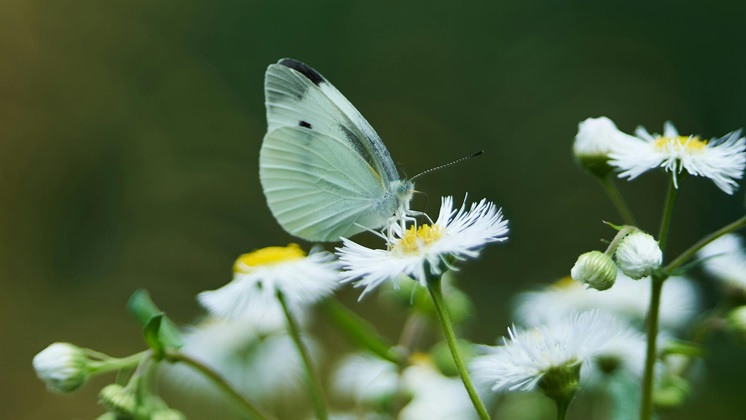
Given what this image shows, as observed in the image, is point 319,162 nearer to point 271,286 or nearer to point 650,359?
point 271,286

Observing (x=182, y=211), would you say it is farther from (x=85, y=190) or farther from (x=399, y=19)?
(x=399, y=19)

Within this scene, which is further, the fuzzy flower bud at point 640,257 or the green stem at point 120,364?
the green stem at point 120,364

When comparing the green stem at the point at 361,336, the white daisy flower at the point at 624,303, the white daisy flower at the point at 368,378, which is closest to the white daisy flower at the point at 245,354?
the white daisy flower at the point at 368,378

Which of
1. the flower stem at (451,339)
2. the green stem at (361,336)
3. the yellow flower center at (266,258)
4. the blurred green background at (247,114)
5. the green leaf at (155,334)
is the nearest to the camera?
the flower stem at (451,339)

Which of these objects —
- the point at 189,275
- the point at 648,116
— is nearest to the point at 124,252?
the point at 189,275

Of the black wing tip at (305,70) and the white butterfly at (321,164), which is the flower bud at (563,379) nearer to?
the white butterfly at (321,164)

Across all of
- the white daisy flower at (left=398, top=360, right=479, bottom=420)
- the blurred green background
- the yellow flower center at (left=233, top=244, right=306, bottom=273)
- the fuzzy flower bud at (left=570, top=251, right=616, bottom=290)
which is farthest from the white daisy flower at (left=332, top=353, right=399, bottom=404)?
the blurred green background

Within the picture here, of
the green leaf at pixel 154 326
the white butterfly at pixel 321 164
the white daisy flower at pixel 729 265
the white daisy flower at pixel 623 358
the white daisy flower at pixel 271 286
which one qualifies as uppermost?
the white butterfly at pixel 321 164
